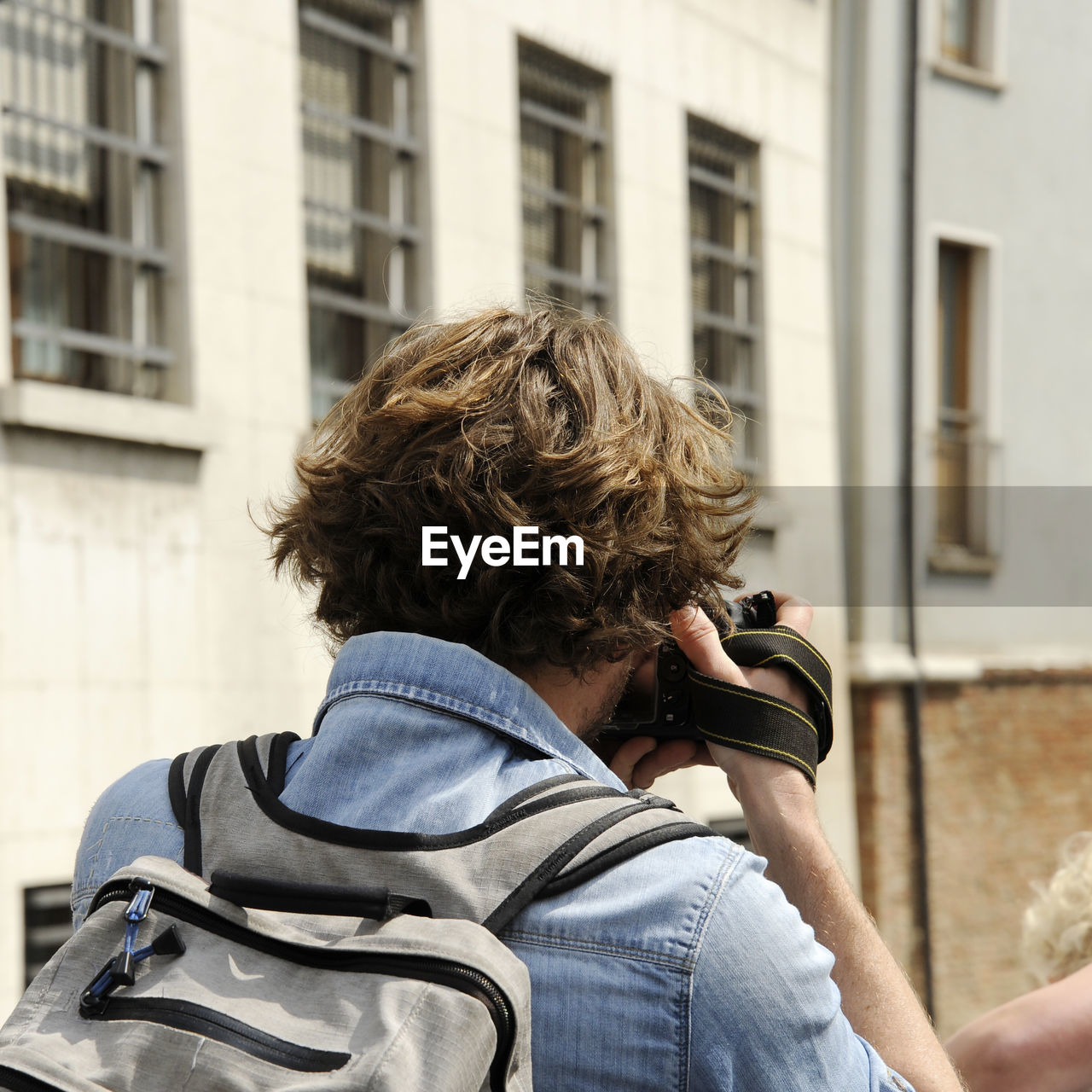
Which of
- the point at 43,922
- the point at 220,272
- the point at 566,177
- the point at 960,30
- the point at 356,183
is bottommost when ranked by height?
Answer: the point at 43,922

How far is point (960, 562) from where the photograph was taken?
11.7 meters

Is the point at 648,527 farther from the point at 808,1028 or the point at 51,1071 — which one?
the point at 51,1071

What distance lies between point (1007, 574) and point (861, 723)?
2056 millimetres

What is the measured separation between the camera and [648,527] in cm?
152

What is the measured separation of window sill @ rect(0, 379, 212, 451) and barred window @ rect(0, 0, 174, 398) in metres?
0.19

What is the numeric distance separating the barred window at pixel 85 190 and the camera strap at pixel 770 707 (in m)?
5.22

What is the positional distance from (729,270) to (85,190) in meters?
5.05

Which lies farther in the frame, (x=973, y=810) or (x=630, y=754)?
(x=973, y=810)

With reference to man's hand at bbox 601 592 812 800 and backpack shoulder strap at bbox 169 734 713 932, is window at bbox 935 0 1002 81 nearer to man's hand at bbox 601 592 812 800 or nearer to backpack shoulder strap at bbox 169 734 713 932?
man's hand at bbox 601 592 812 800

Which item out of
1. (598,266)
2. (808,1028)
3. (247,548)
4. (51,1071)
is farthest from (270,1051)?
(598,266)

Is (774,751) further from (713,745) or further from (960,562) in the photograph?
(960,562)

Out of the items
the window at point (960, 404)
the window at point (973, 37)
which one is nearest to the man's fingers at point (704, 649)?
the window at point (960, 404)

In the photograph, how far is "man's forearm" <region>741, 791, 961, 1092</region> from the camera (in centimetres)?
143

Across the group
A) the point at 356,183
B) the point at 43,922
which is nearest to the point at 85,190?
the point at 356,183
